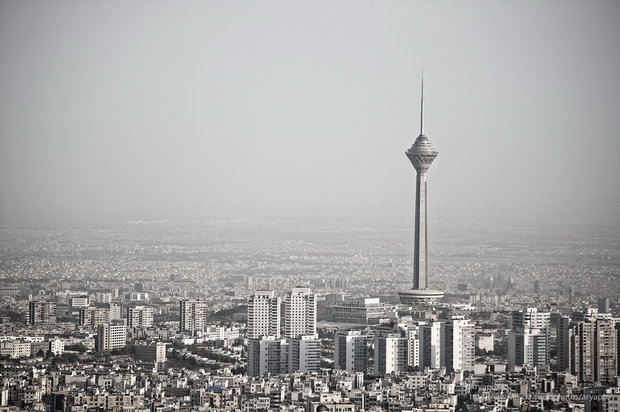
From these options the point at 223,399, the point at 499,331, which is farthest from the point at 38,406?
the point at 499,331

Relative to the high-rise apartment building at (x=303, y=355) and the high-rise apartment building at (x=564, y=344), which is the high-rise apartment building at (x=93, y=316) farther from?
the high-rise apartment building at (x=564, y=344)

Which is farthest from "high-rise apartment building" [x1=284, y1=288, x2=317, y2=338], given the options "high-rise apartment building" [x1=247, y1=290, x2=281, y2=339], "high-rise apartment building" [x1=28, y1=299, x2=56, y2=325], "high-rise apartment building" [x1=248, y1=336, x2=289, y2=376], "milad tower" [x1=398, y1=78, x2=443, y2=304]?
"milad tower" [x1=398, y1=78, x2=443, y2=304]

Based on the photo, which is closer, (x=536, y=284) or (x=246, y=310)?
(x=246, y=310)

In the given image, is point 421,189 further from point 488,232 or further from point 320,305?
point 320,305

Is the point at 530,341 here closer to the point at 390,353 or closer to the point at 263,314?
the point at 390,353

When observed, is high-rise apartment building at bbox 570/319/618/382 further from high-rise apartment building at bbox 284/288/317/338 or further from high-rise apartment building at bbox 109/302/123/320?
high-rise apartment building at bbox 109/302/123/320

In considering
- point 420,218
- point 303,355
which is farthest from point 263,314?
point 420,218
